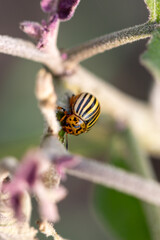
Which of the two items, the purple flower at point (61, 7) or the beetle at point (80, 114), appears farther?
the beetle at point (80, 114)

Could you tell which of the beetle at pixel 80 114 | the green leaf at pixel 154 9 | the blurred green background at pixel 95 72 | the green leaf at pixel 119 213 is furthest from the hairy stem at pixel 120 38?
the green leaf at pixel 119 213

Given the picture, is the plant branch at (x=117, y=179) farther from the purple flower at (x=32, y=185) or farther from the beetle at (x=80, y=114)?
the beetle at (x=80, y=114)

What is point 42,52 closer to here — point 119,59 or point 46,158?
point 46,158

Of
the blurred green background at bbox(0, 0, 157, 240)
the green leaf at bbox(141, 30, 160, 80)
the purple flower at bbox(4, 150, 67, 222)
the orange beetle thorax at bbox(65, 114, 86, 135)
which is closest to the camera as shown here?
the purple flower at bbox(4, 150, 67, 222)

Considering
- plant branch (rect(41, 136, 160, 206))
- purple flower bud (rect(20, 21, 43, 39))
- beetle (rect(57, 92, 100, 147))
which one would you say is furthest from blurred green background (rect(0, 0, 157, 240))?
plant branch (rect(41, 136, 160, 206))

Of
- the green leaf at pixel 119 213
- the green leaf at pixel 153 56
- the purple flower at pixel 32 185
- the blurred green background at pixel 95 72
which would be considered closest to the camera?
the purple flower at pixel 32 185

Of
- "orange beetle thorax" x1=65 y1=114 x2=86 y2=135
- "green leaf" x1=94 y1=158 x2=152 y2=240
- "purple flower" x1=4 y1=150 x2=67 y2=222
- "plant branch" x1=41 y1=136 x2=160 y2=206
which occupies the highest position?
"green leaf" x1=94 y1=158 x2=152 y2=240

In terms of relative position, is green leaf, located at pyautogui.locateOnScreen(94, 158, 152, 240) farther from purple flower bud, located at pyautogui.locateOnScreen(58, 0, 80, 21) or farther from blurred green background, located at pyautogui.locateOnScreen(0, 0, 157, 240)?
purple flower bud, located at pyautogui.locateOnScreen(58, 0, 80, 21)
